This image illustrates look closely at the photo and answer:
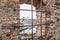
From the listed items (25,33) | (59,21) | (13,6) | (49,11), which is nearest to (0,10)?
(13,6)

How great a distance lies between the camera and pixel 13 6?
7.41ft

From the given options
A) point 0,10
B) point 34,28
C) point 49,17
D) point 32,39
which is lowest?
point 32,39

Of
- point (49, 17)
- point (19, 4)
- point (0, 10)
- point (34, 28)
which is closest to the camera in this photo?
point (0, 10)

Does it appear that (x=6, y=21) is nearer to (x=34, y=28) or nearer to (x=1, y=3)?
(x=1, y=3)

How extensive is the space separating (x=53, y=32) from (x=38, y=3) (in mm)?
672

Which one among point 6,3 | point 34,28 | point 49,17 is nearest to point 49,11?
point 49,17

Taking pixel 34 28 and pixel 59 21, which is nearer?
pixel 34 28

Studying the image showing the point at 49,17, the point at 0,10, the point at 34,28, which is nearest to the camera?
the point at 0,10

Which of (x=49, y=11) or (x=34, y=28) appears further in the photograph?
(x=49, y=11)

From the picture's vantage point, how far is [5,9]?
2.17 m

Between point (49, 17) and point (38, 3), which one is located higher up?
point (38, 3)

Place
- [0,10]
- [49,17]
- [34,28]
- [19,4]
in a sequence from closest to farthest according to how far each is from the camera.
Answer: [0,10], [19,4], [34,28], [49,17]

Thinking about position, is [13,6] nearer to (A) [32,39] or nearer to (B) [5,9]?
(B) [5,9]

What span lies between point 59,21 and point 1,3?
1.28 meters
